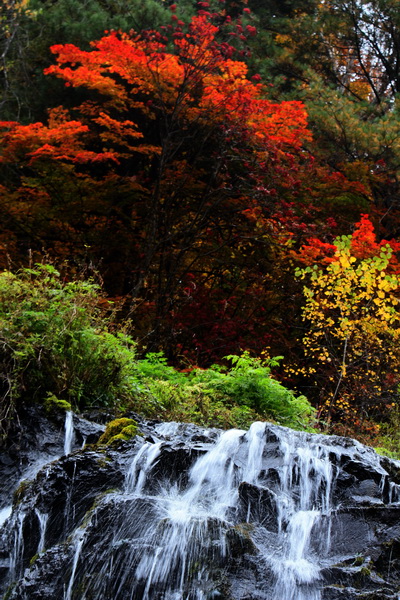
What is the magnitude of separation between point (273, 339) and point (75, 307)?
252 inches

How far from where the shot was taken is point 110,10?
13.4 m

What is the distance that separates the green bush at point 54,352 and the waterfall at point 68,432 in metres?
0.25

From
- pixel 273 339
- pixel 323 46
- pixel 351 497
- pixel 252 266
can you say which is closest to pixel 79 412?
pixel 351 497

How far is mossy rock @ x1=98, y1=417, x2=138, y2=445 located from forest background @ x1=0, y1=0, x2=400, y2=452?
8.15 feet

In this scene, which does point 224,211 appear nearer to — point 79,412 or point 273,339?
point 273,339

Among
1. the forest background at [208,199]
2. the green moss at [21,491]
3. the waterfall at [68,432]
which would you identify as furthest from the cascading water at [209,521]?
the forest background at [208,199]

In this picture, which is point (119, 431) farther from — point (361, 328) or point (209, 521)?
point (361, 328)

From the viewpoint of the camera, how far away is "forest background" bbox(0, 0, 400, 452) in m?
8.84

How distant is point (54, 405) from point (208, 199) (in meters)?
6.76

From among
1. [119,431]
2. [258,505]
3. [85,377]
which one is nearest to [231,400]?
[85,377]

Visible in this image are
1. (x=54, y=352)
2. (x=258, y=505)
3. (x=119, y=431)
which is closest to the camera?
(x=258, y=505)

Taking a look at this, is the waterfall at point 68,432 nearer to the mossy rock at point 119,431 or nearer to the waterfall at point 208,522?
the mossy rock at point 119,431

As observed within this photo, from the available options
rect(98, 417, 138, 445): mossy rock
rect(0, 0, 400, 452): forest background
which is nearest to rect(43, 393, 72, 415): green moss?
rect(98, 417, 138, 445): mossy rock

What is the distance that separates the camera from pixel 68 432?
4707 millimetres
